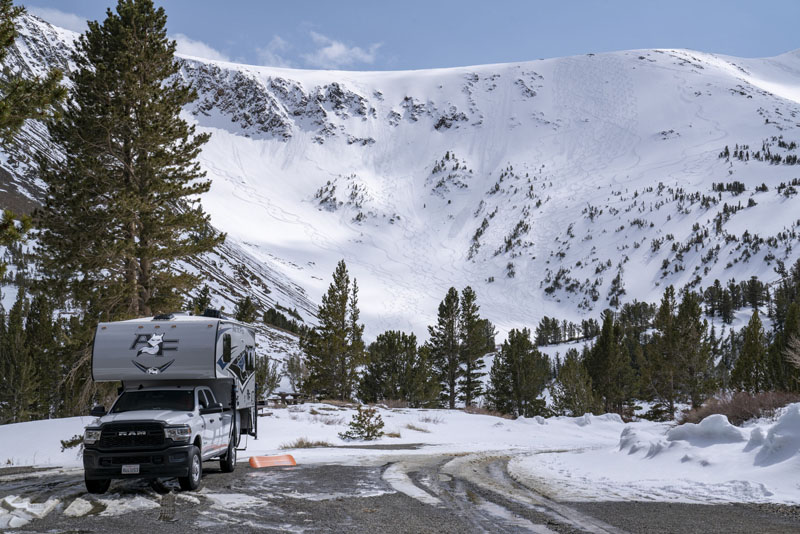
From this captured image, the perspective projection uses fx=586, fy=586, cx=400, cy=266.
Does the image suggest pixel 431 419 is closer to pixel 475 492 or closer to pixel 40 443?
pixel 40 443

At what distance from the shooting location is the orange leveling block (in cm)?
1480

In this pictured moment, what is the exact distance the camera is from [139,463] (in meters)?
10.0

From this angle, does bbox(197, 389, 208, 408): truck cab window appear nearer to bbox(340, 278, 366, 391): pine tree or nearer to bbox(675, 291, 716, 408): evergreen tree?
bbox(340, 278, 366, 391): pine tree

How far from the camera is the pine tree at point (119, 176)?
64.0 ft

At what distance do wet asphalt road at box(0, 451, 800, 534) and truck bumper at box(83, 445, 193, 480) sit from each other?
0.36 meters

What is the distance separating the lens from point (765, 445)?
11.1 metres

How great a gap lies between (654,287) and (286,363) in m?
137

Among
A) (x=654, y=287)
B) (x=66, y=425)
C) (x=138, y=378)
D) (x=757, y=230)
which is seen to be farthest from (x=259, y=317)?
(x=757, y=230)

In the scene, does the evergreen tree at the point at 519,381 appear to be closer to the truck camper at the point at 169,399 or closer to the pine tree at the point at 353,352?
the pine tree at the point at 353,352

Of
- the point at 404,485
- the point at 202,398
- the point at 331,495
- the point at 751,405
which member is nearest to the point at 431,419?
the point at 751,405

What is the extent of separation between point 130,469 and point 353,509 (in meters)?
4.01

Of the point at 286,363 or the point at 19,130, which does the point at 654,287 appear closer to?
the point at 286,363

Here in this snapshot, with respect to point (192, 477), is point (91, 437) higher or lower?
higher

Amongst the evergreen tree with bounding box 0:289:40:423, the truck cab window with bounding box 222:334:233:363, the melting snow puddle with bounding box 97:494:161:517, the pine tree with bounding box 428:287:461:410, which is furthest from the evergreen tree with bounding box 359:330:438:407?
the melting snow puddle with bounding box 97:494:161:517
